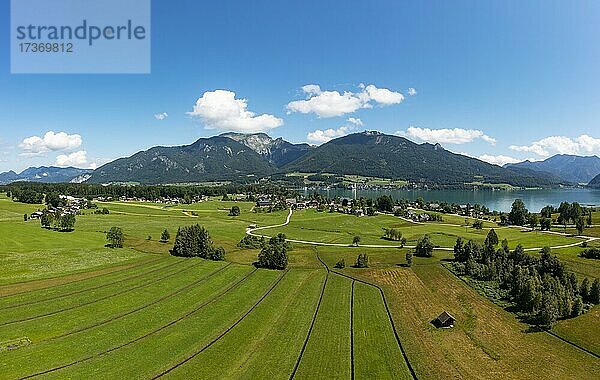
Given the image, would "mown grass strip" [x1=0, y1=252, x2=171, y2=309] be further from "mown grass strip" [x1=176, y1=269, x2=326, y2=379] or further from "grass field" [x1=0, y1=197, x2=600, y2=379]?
"mown grass strip" [x1=176, y1=269, x2=326, y2=379]

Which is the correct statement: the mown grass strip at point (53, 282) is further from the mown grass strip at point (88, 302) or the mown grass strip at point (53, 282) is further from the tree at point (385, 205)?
the tree at point (385, 205)

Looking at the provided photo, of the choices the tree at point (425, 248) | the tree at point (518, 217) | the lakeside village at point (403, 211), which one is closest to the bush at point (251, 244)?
the tree at point (425, 248)

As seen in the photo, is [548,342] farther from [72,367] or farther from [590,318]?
[72,367]

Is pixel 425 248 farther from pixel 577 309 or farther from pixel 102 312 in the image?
pixel 102 312

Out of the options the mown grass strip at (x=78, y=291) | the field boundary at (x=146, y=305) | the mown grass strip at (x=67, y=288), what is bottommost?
the field boundary at (x=146, y=305)

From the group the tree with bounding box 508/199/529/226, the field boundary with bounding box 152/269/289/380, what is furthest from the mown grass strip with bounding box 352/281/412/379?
the tree with bounding box 508/199/529/226

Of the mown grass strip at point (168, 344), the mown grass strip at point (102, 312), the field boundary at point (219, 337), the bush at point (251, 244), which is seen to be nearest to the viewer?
the mown grass strip at point (168, 344)

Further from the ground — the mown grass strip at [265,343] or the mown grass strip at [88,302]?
the mown grass strip at [88,302]
